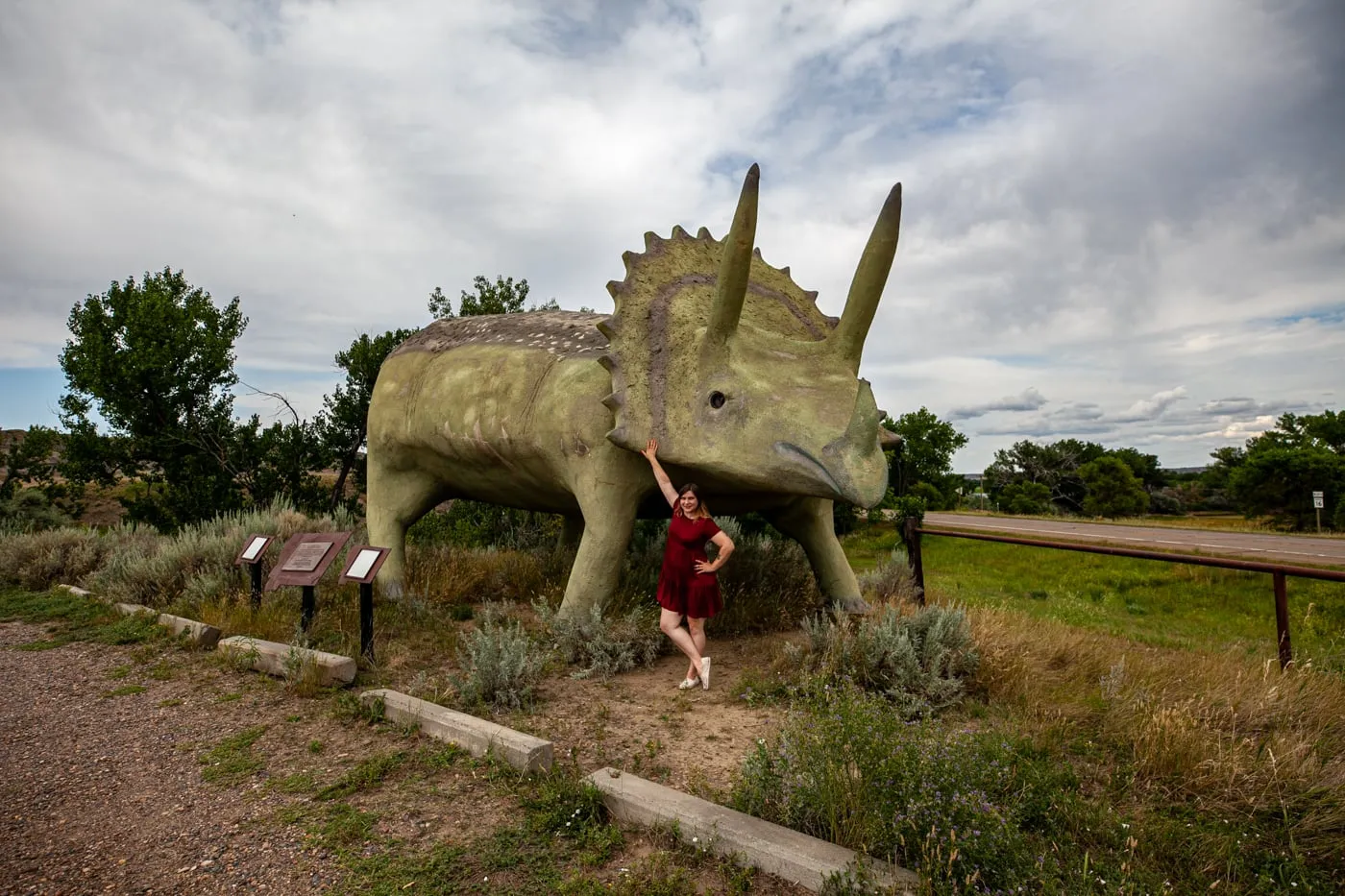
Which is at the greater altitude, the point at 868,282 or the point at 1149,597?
the point at 868,282

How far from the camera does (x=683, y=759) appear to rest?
10.7 ft

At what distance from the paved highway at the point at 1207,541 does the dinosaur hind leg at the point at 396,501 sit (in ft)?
21.9

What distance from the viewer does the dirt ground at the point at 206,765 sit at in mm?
2516

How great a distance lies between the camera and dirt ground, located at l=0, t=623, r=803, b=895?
8.25ft

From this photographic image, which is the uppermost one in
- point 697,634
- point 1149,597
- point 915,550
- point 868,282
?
point 868,282

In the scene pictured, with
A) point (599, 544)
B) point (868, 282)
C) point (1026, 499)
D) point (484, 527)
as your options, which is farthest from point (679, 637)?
point (1026, 499)

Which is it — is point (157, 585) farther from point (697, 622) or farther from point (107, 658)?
point (697, 622)

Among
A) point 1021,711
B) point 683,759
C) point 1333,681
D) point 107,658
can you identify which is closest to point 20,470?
point 107,658

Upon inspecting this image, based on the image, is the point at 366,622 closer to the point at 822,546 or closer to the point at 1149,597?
the point at 822,546

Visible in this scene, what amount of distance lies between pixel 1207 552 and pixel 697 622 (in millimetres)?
11775

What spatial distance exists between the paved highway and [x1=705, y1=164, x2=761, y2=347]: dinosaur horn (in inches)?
254

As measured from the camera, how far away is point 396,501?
639 centimetres

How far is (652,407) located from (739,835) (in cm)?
233

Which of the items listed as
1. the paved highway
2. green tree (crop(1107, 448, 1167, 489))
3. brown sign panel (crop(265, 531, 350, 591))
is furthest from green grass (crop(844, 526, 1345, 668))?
green tree (crop(1107, 448, 1167, 489))
